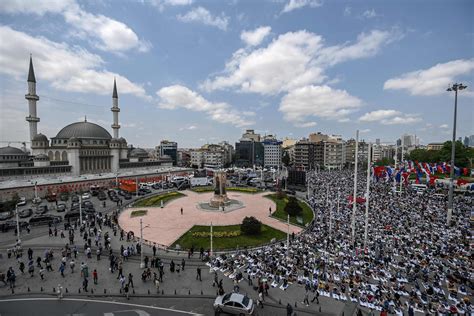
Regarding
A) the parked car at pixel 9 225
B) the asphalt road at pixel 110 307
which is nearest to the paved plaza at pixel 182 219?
the asphalt road at pixel 110 307

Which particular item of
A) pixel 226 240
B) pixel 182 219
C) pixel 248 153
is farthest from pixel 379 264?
pixel 248 153

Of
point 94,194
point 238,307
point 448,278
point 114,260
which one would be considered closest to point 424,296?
point 448,278

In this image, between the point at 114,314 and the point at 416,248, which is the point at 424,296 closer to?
the point at 416,248

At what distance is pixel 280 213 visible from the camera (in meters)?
34.6

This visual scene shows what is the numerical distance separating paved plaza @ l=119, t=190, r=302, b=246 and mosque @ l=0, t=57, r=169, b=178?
111 ft

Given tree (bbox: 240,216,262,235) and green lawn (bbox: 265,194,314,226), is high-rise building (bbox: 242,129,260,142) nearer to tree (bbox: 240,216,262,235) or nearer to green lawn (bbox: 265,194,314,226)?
green lawn (bbox: 265,194,314,226)

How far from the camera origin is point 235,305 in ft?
43.4

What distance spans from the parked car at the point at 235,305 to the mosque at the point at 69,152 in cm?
5768

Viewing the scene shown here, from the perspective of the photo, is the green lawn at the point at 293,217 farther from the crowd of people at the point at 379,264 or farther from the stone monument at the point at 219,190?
the stone monument at the point at 219,190

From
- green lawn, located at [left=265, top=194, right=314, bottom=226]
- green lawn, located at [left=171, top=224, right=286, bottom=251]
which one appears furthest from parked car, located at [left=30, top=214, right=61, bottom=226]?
green lawn, located at [left=265, top=194, right=314, bottom=226]

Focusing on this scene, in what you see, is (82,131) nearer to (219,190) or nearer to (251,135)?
(219,190)

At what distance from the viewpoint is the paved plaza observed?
26981mm

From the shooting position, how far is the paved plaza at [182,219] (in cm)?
2698

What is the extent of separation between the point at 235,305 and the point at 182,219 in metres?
20.0
